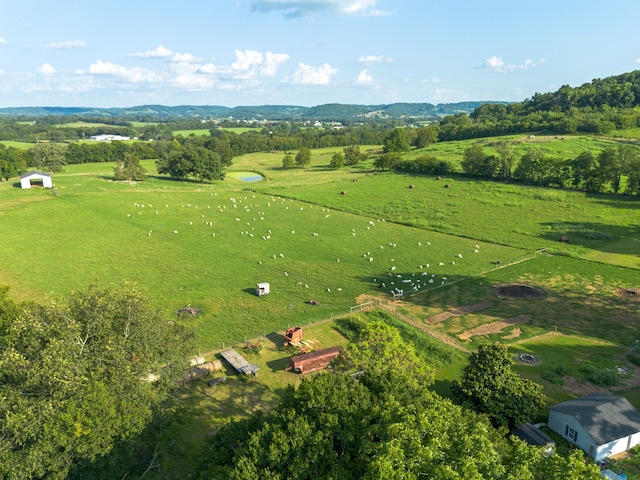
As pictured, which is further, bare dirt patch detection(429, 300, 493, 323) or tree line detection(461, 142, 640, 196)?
tree line detection(461, 142, 640, 196)

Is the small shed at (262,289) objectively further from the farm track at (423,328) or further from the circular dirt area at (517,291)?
the circular dirt area at (517,291)

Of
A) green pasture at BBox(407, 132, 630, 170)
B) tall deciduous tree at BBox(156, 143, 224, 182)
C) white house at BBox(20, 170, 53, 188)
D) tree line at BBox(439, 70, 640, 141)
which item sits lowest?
white house at BBox(20, 170, 53, 188)

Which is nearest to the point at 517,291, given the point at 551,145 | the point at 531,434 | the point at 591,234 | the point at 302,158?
the point at 531,434

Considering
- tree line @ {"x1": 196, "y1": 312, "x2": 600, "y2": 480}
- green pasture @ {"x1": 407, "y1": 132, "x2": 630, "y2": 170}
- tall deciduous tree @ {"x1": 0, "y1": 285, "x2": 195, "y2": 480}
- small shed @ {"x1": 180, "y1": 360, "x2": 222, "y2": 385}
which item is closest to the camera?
tree line @ {"x1": 196, "y1": 312, "x2": 600, "y2": 480}

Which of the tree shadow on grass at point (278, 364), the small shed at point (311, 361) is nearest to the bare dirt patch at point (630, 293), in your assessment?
the small shed at point (311, 361)

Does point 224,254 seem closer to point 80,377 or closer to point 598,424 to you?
point 80,377

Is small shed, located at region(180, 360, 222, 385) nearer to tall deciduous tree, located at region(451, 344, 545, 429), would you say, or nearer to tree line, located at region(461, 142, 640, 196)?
tall deciduous tree, located at region(451, 344, 545, 429)

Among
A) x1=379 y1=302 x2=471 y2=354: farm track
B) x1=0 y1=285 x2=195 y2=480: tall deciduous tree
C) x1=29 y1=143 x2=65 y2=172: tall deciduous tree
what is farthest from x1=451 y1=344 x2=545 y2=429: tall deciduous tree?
x1=29 y1=143 x2=65 y2=172: tall deciduous tree
